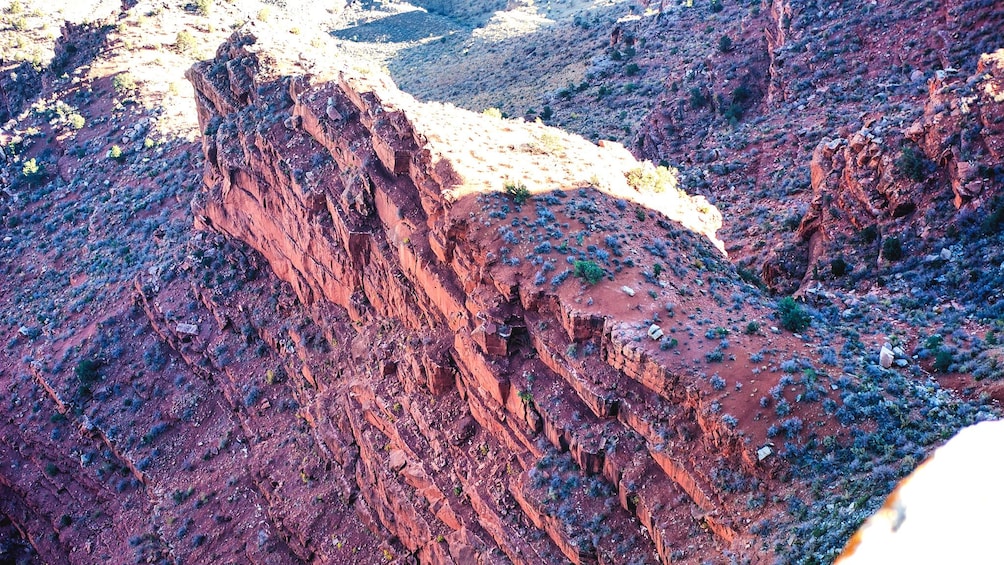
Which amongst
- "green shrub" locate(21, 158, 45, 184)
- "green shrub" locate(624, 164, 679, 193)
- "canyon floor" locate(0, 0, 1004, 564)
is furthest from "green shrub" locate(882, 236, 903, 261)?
"green shrub" locate(21, 158, 45, 184)

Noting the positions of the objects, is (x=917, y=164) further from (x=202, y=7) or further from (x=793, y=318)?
(x=202, y=7)

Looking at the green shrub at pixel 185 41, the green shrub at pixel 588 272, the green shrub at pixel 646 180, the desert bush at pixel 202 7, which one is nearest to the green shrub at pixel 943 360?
the green shrub at pixel 588 272

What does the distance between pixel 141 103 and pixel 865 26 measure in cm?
4589

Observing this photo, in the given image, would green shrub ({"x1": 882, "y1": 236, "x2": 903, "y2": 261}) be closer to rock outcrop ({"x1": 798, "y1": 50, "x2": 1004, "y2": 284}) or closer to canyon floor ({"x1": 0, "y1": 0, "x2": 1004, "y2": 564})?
canyon floor ({"x1": 0, "y1": 0, "x2": 1004, "y2": 564})

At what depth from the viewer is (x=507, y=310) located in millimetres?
22641

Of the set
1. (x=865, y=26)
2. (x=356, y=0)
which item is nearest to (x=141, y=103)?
(x=865, y=26)

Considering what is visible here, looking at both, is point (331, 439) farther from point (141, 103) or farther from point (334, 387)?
point (141, 103)

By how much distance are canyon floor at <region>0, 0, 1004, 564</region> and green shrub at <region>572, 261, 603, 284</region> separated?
0.07 m

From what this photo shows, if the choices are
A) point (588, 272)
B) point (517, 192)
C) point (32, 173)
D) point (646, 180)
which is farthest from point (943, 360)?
point (32, 173)

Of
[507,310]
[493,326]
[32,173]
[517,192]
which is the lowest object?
[32,173]

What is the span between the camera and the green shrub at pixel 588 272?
22047 millimetres

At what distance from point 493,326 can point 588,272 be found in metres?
3.13

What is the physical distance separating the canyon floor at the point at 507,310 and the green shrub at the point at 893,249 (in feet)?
0.45

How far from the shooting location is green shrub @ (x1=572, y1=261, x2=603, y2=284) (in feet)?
72.3
